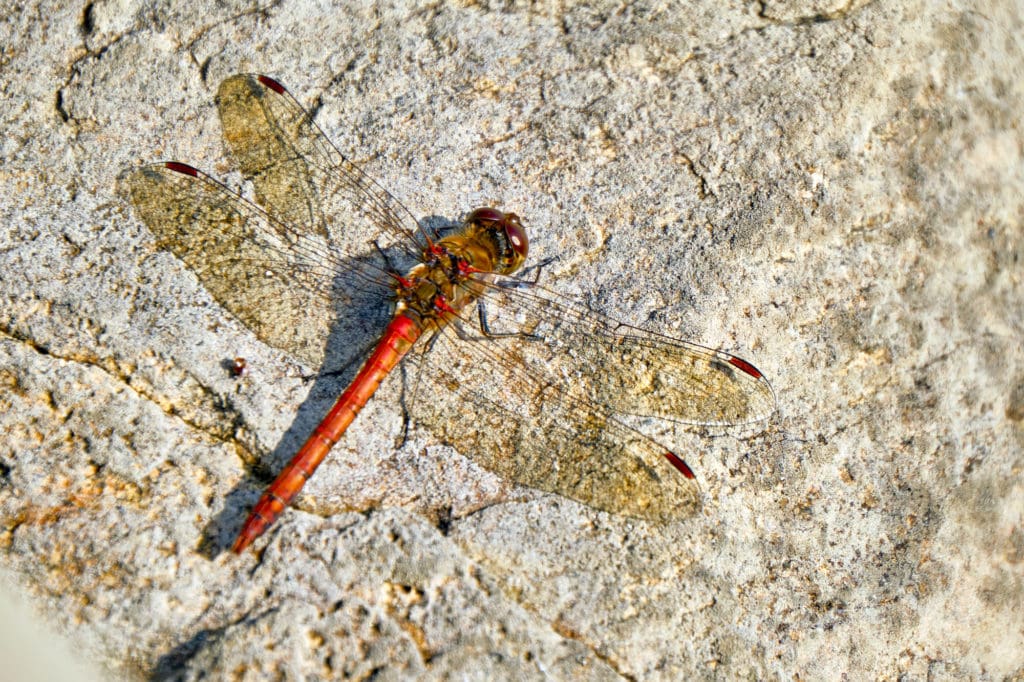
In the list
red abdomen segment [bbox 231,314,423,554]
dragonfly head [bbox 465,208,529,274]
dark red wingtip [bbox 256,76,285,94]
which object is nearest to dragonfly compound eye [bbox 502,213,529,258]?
dragonfly head [bbox 465,208,529,274]

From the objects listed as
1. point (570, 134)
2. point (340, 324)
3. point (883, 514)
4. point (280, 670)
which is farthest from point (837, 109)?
point (280, 670)

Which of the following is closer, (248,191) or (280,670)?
(280,670)

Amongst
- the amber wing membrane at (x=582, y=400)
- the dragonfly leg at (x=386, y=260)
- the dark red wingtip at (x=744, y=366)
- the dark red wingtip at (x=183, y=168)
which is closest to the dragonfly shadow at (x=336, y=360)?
the dragonfly leg at (x=386, y=260)

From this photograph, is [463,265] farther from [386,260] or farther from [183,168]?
[183,168]

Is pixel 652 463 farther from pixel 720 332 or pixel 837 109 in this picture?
pixel 837 109

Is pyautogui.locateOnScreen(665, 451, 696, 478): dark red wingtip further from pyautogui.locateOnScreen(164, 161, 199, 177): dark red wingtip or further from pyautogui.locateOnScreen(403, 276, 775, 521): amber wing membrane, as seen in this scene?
pyautogui.locateOnScreen(164, 161, 199, 177): dark red wingtip

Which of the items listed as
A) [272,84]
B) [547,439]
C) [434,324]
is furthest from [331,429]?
[272,84]
